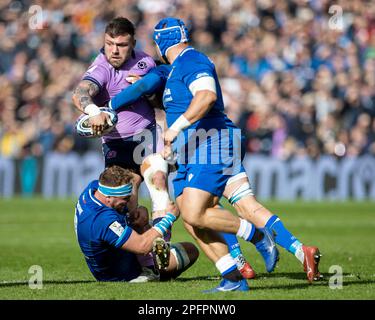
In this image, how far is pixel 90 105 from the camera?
10055 millimetres

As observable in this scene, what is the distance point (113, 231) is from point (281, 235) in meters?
1.68

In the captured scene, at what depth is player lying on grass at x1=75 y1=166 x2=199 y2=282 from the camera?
912 cm

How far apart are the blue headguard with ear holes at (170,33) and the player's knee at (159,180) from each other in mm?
1763

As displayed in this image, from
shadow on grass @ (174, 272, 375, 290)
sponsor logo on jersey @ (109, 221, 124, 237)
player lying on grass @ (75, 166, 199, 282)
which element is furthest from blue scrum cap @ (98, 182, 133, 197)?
shadow on grass @ (174, 272, 375, 290)

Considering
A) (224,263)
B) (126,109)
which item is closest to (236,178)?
(224,263)

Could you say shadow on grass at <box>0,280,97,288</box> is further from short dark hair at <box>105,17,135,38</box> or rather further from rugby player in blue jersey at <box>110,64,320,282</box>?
short dark hair at <box>105,17,135,38</box>

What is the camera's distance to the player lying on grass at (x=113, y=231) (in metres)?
9.12

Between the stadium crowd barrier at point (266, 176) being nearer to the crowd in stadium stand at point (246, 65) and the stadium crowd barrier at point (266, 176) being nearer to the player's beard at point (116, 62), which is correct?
the crowd in stadium stand at point (246, 65)

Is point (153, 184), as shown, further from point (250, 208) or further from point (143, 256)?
point (250, 208)

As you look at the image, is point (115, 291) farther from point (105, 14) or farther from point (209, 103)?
point (105, 14)

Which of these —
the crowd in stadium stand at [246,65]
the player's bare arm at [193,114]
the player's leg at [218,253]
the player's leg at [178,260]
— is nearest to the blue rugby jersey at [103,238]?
the player's leg at [178,260]

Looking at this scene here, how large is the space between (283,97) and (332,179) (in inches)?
108
